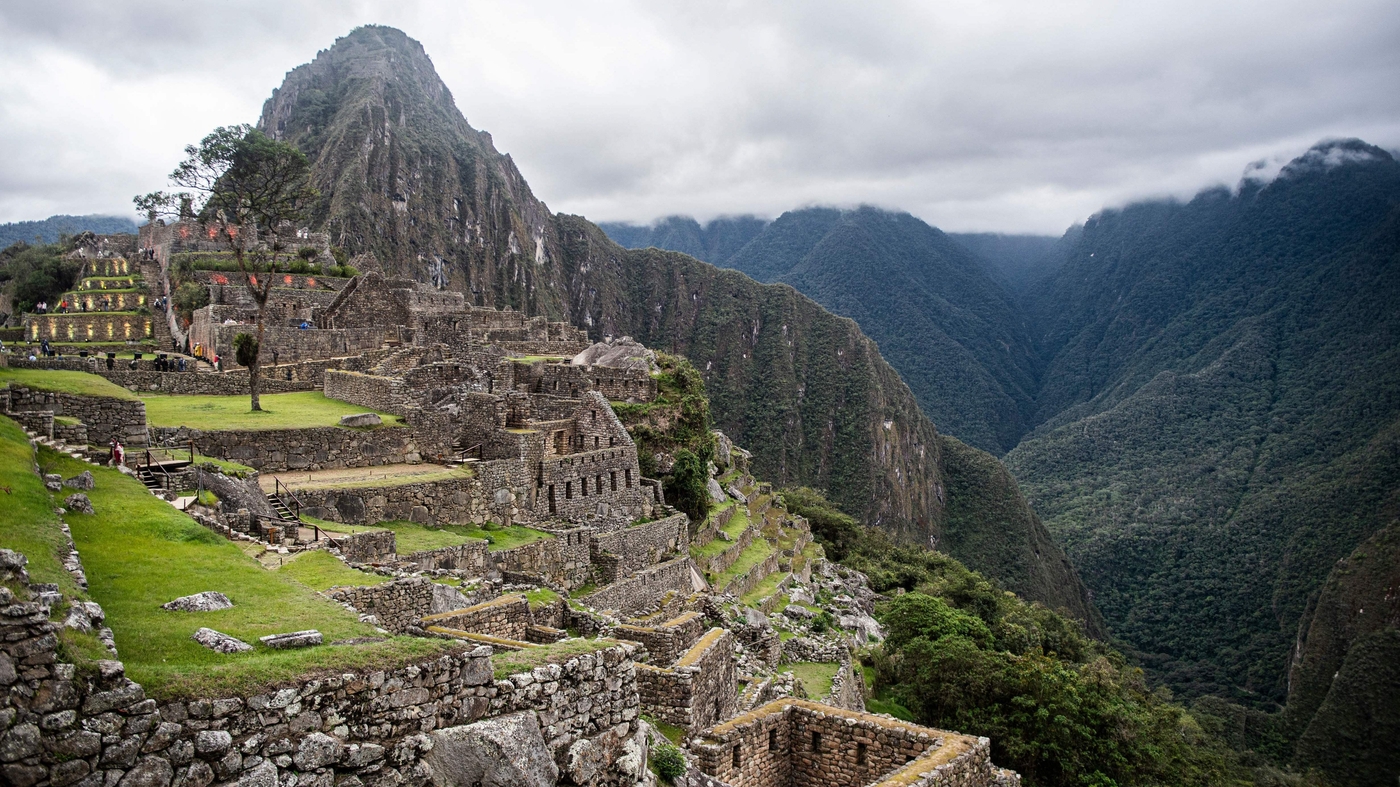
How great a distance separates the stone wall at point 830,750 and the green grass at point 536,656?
249 cm

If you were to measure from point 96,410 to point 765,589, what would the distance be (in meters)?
25.1

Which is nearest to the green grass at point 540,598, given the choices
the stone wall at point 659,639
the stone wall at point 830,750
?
the stone wall at point 659,639

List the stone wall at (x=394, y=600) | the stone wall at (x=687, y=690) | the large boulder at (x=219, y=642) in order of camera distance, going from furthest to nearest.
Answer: the stone wall at (x=687, y=690) < the stone wall at (x=394, y=600) < the large boulder at (x=219, y=642)

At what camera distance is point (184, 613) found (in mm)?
6516

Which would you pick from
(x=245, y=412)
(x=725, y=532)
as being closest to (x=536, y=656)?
(x=245, y=412)

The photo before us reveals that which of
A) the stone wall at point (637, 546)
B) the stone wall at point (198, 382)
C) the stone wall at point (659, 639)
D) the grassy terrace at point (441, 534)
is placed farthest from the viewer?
the stone wall at point (198, 382)

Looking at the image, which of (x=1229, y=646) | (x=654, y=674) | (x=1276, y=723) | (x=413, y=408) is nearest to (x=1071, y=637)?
(x=1276, y=723)

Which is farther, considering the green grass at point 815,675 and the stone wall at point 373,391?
the stone wall at point 373,391

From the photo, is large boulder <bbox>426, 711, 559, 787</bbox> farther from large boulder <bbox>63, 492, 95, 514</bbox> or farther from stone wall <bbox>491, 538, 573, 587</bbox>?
stone wall <bbox>491, 538, 573, 587</bbox>

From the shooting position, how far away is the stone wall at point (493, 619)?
9.03 m

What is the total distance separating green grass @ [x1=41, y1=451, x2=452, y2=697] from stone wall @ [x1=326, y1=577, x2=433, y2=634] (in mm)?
893

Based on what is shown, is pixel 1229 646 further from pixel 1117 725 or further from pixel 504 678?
pixel 504 678

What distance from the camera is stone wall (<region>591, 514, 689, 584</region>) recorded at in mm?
Answer: 21047

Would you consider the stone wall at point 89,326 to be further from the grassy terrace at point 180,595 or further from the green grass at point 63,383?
the grassy terrace at point 180,595
